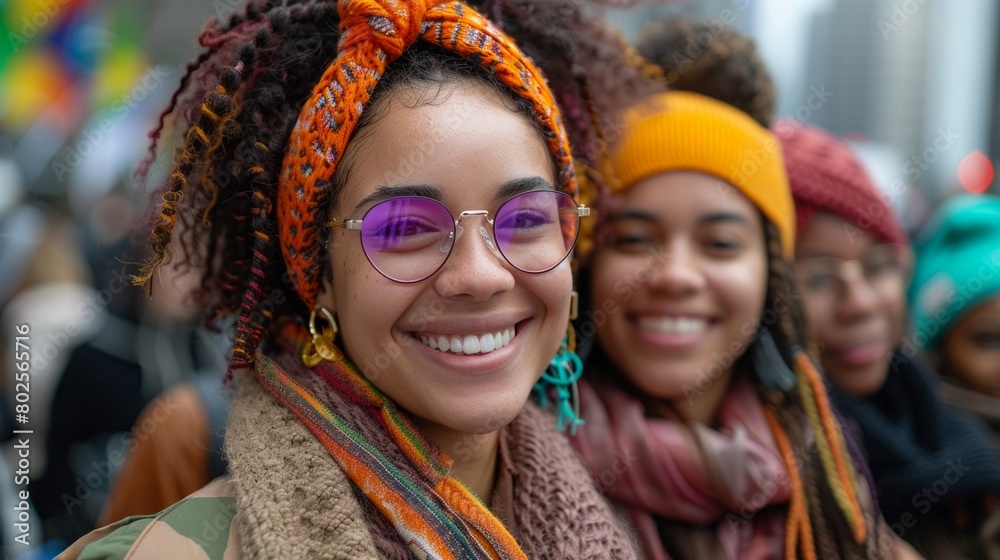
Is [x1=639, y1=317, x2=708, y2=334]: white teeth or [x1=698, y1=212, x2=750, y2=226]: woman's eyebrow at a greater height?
[x1=698, y1=212, x2=750, y2=226]: woman's eyebrow

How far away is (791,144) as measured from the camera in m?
2.94

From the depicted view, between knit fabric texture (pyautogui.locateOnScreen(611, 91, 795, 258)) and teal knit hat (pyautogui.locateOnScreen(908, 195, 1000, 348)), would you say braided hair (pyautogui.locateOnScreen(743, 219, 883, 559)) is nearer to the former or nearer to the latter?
knit fabric texture (pyautogui.locateOnScreen(611, 91, 795, 258))

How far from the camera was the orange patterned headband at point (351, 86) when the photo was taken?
1.62 meters

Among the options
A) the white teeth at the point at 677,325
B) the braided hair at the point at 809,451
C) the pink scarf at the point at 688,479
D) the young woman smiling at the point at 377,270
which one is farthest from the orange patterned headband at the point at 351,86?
the braided hair at the point at 809,451

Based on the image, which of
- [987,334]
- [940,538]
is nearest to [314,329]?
[940,538]

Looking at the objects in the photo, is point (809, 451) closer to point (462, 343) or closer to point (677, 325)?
point (677, 325)

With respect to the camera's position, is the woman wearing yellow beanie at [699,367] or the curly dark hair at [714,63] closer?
the woman wearing yellow beanie at [699,367]

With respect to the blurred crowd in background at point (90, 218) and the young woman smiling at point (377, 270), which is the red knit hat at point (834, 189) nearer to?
the blurred crowd in background at point (90, 218)

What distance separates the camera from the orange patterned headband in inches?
63.6

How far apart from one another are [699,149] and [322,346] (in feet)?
4.25

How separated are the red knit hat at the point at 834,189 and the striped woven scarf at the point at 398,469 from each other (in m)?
1.80

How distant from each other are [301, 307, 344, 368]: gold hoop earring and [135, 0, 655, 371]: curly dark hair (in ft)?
0.46

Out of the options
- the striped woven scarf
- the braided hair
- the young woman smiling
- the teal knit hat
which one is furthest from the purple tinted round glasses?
the teal knit hat

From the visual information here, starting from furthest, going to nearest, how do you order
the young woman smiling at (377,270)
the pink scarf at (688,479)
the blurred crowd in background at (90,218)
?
1. the blurred crowd in background at (90,218)
2. the pink scarf at (688,479)
3. the young woman smiling at (377,270)
